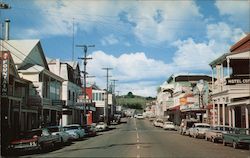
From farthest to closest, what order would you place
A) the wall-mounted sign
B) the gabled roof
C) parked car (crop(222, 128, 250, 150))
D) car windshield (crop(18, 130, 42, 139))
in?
1. the gabled roof
2. the wall-mounted sign
3. parked car (crop(222, 128, 250, 150))
4. car windshield (crop(18, 130, 42, 139))

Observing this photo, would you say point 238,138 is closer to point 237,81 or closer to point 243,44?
point 237,81

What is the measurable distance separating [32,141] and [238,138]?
41.9 ft

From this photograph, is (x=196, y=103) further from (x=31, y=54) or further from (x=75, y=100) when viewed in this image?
(x=31, y=54)

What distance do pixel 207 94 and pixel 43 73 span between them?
23207mm

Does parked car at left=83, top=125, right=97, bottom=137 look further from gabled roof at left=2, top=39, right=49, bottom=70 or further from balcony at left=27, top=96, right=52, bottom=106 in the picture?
gabled roof at left=2, top=39, right=49, bottom=70

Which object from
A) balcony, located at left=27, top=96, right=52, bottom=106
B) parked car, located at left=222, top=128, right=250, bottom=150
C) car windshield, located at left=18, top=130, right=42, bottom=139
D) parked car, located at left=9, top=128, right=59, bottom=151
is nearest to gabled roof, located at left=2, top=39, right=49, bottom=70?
balcony, located at left=27, top=96, right=52, bottom=106

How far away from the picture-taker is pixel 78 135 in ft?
122

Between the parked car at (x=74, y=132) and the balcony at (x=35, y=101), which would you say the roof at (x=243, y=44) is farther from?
the balcony at (x=35, y=101)

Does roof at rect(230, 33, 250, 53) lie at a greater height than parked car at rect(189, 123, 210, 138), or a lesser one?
greater

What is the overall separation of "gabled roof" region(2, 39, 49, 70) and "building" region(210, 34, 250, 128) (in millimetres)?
19911

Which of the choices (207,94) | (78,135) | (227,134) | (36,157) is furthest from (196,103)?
(36,157)

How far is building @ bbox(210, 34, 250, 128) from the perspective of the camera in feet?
117

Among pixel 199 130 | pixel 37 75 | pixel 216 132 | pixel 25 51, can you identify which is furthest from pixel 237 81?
pixel 25 51

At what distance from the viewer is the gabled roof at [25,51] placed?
46562 mm
